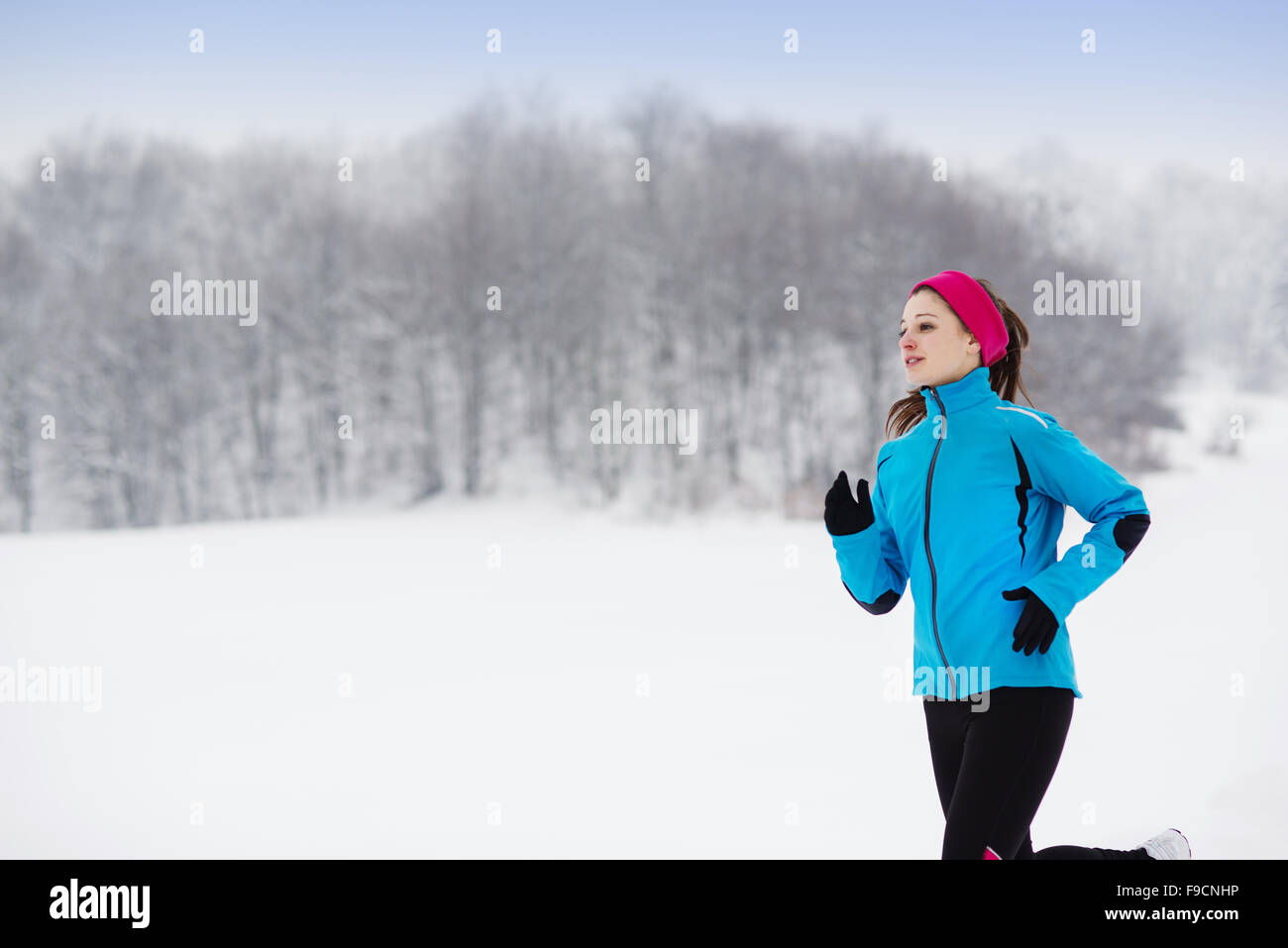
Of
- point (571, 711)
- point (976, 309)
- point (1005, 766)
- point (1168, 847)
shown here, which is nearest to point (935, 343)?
point (976, 309)

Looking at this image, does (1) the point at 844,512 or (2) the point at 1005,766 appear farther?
(1) the point at 844,512

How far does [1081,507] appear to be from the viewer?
75.4 inches

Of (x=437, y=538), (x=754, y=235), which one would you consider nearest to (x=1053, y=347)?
(x=754, y=235)

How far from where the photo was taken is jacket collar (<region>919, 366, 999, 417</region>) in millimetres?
2062

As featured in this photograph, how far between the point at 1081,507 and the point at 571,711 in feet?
14.4

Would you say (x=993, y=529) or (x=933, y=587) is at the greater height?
(x=993, y=529)

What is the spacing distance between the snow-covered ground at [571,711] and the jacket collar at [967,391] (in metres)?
2.23

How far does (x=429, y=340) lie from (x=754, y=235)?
870cm

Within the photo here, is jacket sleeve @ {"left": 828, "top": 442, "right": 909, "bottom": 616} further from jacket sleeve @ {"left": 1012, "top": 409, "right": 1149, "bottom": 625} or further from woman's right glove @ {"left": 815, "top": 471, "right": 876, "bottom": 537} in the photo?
jacket sleeve @ {"left": 1012, "top": 409, "right": 1149, "bottom": 625}

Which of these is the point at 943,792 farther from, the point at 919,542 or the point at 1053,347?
the point at 1053,347

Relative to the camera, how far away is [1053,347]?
21047mm

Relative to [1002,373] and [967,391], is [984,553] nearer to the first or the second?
[967,391]

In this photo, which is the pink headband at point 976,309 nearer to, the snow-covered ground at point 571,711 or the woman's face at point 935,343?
the woman's face at point 935,343

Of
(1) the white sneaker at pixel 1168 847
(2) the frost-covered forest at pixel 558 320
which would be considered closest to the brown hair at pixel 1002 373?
(1) the white sneaker at pixel 1168 847
